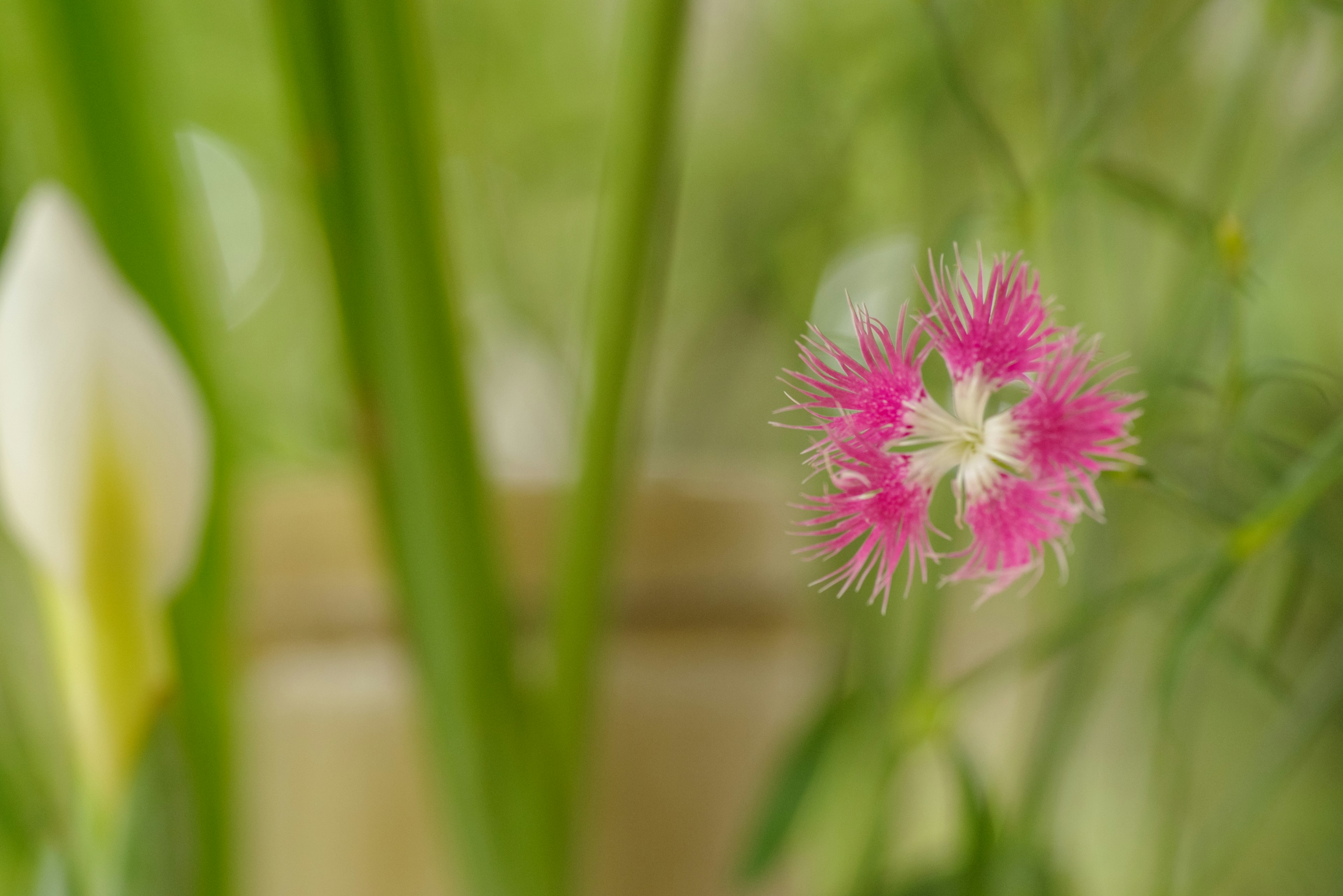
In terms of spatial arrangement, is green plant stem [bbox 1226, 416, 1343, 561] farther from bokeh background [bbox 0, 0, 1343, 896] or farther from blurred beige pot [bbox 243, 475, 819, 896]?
blurred beige pot [bbox 243, 475, 819, 896]

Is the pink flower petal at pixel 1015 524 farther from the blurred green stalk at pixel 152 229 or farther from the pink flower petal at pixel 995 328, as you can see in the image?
the blurred green stalk at pixel 152 229

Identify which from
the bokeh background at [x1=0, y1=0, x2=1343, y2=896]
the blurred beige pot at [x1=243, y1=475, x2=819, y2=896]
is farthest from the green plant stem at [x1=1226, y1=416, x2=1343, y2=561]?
the blurred beige pot at [x1=243, y1=475, x2=819, y2=896]

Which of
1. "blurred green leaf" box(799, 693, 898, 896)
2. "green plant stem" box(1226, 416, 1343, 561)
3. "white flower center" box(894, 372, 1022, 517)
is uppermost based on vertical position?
"white flower center" box(894, 372, 1022, 517)

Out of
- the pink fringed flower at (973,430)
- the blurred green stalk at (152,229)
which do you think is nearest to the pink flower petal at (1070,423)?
the pink fringed flower at (973,430)

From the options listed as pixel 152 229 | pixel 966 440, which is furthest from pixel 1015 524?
pixel 152 229

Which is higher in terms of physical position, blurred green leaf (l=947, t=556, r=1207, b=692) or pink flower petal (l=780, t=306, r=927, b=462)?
pink flower petal (l=780, t=306, r=927, b=462)

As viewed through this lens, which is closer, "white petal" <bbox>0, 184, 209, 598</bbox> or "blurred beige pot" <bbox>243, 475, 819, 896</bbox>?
"white petal" <bbox>0, 184, 209, 598</bbox>
